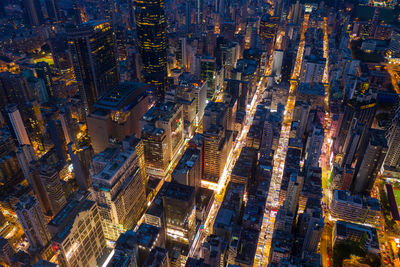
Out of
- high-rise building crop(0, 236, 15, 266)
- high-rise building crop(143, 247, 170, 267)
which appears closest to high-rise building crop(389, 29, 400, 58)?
high-rise building crop(143, 247, 170, 267)

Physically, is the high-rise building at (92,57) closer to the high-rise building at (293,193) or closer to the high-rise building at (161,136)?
the high-rise building at (161,136)

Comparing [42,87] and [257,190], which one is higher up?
[42,87]

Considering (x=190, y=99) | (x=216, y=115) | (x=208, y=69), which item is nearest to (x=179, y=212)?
(x=216, y=115)

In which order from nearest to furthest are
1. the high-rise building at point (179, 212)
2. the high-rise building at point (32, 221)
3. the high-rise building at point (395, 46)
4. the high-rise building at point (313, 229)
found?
the high-rise building at point (32, 221)
the high-rise building at point (179, 212)
the high-rise building at point (313, 229)
the high-rise building at point (395, 46)

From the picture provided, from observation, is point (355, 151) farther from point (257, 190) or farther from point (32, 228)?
point (32, 228)

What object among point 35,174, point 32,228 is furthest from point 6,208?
point 32,228

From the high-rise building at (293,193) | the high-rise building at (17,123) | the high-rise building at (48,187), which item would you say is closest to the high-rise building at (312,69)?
the high-rise building at (293,193)
